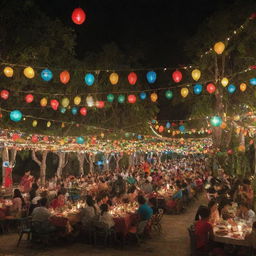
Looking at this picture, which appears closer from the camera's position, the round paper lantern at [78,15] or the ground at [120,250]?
the round paper lantern at [78,15]

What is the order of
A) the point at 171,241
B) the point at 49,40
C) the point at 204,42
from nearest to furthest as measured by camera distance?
the point at 171,241 → the point at 49,40 → the point at 204,42

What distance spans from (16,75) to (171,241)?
28.8 ft

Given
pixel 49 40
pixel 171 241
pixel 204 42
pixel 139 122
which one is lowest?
pixel 171 241

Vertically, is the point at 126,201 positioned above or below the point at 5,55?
below

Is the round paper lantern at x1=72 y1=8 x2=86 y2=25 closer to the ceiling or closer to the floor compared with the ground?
closer to the ceiling

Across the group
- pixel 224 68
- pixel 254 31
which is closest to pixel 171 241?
pixel 254 31

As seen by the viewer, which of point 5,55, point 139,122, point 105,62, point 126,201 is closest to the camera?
point 126,201

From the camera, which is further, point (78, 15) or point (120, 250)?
point (120, 250)

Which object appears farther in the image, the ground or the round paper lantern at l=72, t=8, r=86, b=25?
the ground

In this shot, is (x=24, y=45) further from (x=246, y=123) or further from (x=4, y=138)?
(x=246, y=123)

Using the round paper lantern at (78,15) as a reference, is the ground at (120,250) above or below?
below

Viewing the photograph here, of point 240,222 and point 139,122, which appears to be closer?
point 240,222

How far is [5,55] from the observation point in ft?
42.5

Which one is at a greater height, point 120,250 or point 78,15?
point 78,15
